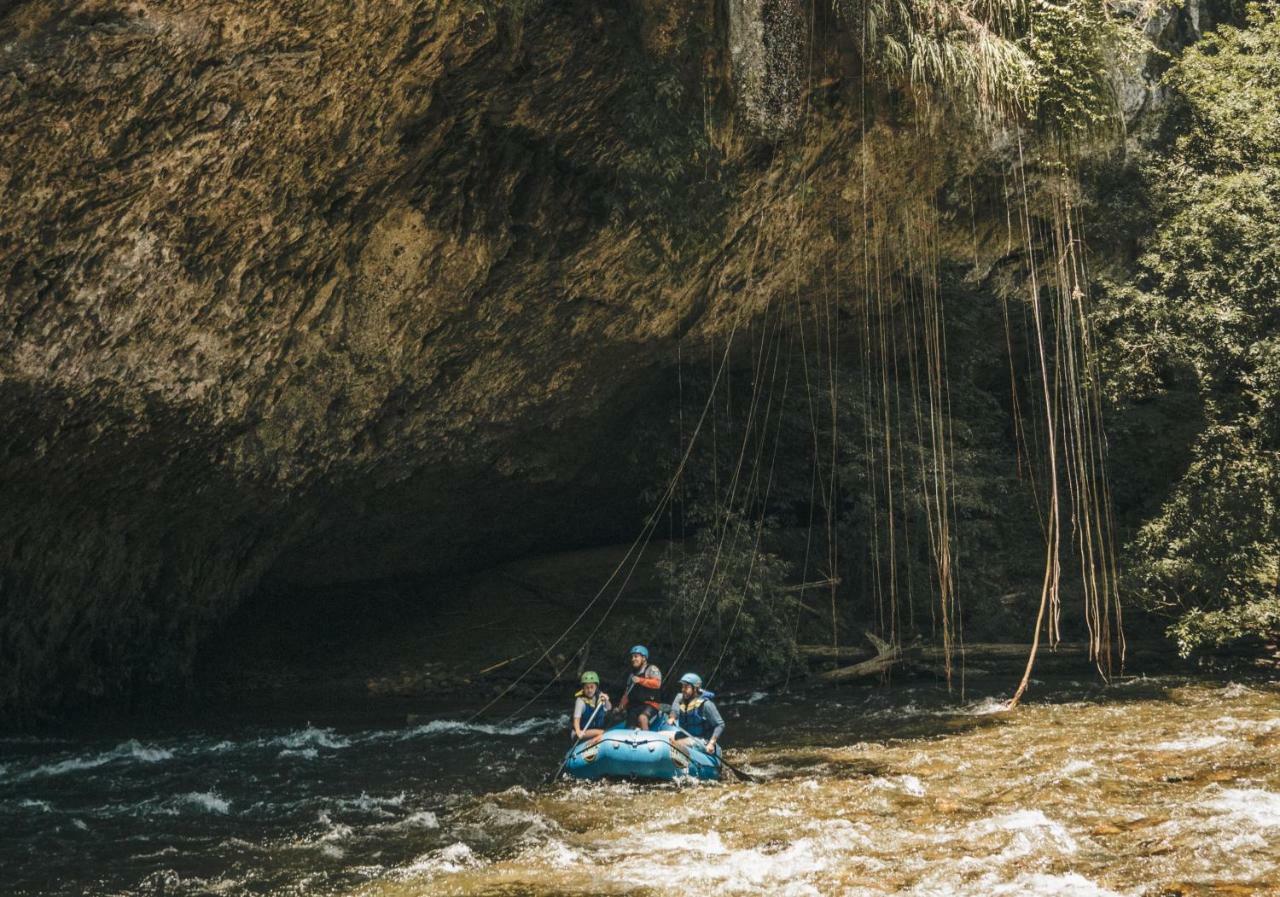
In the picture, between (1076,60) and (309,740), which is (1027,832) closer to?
(309,740)

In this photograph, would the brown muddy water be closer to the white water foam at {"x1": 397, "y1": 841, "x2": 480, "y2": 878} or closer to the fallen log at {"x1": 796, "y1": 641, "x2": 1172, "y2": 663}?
the white water foam at {"x1": 397, "y1": 841, "x2": 480, "y2": 878}

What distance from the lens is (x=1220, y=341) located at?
45.7ft

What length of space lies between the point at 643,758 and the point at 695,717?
1240 mm

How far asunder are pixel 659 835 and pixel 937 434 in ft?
32.2

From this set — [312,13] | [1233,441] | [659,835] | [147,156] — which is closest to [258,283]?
[147,156]

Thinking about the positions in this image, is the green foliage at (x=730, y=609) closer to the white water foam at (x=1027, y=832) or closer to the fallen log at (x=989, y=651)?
the fallen log at (x=989, y=651)

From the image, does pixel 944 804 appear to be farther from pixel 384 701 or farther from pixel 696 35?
pixel 384 701

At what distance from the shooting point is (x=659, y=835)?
8195mm

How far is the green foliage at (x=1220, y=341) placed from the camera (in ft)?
44.0

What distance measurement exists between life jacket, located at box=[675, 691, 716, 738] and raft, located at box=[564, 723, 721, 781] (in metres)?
0.85

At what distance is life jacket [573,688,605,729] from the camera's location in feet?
36.4

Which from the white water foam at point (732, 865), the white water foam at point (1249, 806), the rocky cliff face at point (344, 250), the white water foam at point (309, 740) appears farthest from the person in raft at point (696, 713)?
the rocky cliff face at point (344, 250)

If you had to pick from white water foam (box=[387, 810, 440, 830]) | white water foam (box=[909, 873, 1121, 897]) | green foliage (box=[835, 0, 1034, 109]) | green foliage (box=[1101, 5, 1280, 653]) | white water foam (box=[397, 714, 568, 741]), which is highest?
green foliage (box=[835, 0, 1034, 109])

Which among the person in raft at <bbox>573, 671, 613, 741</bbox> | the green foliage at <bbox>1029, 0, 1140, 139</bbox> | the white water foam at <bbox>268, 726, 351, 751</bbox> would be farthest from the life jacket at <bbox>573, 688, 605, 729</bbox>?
the green foliage at <bbox>1029, 0, 1140, 139</bbox>
